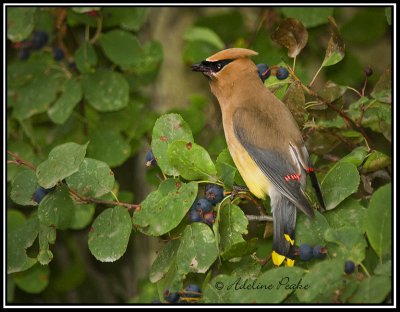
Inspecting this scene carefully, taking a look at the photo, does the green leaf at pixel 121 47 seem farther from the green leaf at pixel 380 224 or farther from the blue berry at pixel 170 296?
the green leaf at pixel 380 224

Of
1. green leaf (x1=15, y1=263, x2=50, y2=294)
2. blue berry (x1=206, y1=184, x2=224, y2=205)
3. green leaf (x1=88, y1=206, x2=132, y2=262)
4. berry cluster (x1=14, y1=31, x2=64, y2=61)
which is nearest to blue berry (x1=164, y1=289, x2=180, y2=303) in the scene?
green leaf (x1=88, y1=206, x2=132, y2=262)

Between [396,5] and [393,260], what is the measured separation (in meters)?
1.07

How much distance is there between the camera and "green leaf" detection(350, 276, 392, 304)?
81.0 inches

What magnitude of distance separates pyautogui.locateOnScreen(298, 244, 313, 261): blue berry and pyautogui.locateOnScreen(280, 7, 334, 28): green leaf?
141 cm

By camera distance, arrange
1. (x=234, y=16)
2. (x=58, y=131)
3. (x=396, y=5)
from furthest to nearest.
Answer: (x=234, y=16), (x=58, y=131), (x=396, y=5)

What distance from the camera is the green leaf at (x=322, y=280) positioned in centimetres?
212

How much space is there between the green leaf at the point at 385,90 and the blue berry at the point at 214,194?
624mm

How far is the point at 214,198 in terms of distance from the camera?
2.59 meters

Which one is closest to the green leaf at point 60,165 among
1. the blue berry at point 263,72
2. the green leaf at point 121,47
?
the blue berry at point 263,72

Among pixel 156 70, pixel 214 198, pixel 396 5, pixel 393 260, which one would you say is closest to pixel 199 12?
pixel 156 70

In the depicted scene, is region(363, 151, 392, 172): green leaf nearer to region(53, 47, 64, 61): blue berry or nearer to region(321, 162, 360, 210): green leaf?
region(321, 162, 360, 210): green leaf

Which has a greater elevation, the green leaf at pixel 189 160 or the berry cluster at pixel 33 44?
the green leaf at pixel 189 160

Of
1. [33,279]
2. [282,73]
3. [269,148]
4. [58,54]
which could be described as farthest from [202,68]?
[33,279]

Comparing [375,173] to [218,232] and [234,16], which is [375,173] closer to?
[218,232]
